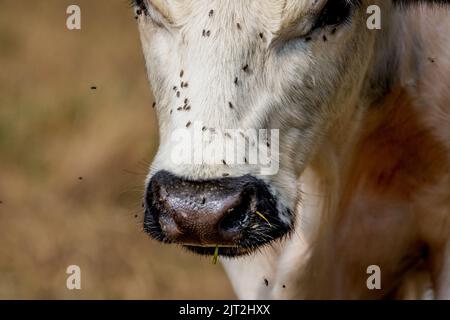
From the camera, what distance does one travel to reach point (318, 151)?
20.2ft

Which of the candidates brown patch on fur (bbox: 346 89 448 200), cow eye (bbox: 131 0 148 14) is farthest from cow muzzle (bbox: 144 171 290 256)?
brown patch on fur (bbox: 346 89 448 200)

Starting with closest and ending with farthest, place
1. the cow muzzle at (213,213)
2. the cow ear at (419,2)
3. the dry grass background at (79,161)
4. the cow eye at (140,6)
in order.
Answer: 1. the cow muzzle at (213,213)
2. the cow eye at (140,6)
3. the cow ear at (419,2)
4. the dry grass background at (79,161)

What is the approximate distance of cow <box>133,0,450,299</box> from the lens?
16.6 ft

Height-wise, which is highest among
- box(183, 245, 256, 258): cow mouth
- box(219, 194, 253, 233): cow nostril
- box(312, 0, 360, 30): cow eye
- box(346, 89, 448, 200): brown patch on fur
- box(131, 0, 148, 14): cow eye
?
box(131, 0, 148, 14): cow eye

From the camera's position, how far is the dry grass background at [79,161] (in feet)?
30.3

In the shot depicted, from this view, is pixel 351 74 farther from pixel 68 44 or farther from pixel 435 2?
pixel 68 44

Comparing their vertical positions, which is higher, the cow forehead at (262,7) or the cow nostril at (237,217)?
the cow forehead at (262,7)

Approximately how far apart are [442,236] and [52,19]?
684 centimetres

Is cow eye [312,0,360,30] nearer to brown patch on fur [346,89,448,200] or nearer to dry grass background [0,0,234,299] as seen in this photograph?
brown patch on fur [346,89,448,200]

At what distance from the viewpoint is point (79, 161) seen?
10.7m

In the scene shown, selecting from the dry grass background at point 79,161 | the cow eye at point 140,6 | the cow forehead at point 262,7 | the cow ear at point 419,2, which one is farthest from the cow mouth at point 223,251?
the dry grass background at point 79,161

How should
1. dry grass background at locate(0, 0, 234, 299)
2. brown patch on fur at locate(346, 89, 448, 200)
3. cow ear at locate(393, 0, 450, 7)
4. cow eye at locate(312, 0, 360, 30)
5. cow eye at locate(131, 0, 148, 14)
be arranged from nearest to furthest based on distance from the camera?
1. cow eye at locate(312, 0, 360, 30)
2. cow eye at locate(131, 0, 148, 14)
3. cow ear at locate(393, 0, 450, 7)
4. brown patch on fur at locate(346, 89, 448, 200)
5. dry grass background at locate(0, 0, 234, 299)

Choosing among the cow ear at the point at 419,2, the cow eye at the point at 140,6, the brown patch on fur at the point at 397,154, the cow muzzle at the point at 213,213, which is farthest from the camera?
the brown patch on fur at the point at 397,154

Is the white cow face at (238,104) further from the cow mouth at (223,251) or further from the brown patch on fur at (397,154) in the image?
the brown patch on fur at (397,154)
